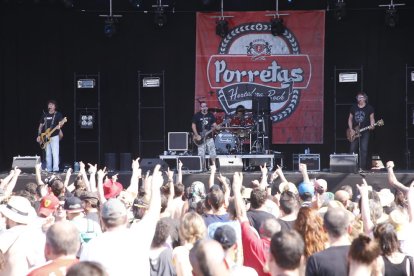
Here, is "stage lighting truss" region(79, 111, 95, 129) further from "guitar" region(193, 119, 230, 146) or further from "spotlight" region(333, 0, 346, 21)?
"spotlight" region(333, 0, 346, 21)

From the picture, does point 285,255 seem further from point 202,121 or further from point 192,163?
point 202,121

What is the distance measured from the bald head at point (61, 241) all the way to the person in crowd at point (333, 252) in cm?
142

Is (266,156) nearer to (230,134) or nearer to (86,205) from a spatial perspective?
(230,134)

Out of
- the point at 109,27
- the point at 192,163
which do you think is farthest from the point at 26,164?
the point at 109,27

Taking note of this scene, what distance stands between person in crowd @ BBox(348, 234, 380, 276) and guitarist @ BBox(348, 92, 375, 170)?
12.3m

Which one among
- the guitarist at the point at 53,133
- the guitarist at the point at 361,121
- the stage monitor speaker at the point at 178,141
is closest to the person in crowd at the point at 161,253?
the guitarist at the point at 361,121

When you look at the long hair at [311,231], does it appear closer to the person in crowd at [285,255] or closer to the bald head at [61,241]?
the person in crowd at [285,255]

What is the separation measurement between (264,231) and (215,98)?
12.8m

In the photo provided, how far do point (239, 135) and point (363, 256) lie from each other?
12497 mm

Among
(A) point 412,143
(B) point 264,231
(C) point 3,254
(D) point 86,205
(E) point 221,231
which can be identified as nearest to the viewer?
(E) point 221,231

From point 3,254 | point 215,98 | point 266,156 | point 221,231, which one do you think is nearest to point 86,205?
point 3,254

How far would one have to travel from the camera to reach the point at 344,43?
714 inches

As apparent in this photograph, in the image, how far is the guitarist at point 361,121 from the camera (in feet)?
54.6

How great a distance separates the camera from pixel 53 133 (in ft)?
57.9
